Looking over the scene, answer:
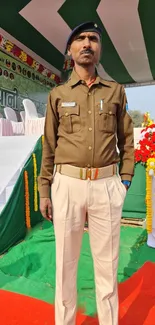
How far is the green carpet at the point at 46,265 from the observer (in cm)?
235

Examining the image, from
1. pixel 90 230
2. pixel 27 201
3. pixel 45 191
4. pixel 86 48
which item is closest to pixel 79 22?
pixel 27 201

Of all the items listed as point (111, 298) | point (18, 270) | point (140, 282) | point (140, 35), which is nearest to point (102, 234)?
point (111, 298)

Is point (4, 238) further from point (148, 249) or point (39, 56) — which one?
point (39, 56)

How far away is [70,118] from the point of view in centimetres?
147

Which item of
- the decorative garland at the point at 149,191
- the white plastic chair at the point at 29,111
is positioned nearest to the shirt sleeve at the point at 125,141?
the decorative garland at the point at 149,191

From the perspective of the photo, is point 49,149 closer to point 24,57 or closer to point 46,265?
point 46,265

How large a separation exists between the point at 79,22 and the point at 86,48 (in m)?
6.46

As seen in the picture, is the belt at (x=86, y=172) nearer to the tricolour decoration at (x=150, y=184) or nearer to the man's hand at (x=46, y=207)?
the man's hand at (x=46, y=207)

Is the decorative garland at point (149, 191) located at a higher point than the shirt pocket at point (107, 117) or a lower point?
lower

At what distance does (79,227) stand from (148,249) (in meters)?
2.01

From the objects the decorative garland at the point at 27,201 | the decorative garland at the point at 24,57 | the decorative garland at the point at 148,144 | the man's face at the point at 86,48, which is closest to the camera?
the man's face at the point at 86,48

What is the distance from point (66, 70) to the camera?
419 inches

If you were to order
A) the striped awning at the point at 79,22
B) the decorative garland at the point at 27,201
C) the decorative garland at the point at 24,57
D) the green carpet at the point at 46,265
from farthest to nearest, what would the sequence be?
the decorative garland at the point at 24,57 → the striped awning at the point at 79,22 → the decorative garland at the point at 27,201 → the green carpet at the point at 46,265

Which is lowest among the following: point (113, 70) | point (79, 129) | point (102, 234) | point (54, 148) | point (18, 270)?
point (18, 270)
